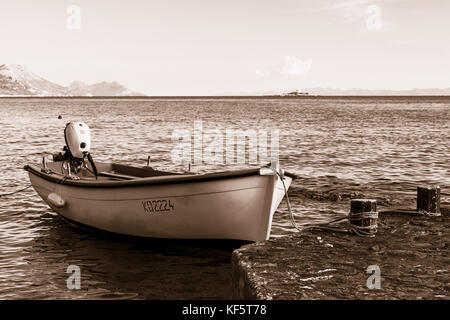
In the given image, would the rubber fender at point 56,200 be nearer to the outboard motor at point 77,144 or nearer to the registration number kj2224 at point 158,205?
the outboard motor at point 77,144

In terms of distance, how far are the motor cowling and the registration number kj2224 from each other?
3.49 m

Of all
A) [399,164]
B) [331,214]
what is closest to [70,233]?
[331,214]

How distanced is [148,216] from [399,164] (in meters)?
18.8

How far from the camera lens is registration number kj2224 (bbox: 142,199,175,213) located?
1116 centimetres

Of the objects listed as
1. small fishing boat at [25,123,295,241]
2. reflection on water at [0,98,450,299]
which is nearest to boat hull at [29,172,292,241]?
small fishing boat at [25,123,295,241]

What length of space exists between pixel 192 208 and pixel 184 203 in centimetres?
20

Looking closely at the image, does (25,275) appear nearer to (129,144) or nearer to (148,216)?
(148,216)

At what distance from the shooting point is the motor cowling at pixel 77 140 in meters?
13.9

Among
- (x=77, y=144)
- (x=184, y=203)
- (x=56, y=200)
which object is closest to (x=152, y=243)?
(x=184, y=203)

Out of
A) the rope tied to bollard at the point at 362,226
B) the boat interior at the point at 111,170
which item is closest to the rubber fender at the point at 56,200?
the boat interior at the point at 111,170

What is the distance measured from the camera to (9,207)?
16.8 meters

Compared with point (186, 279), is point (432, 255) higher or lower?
higher
